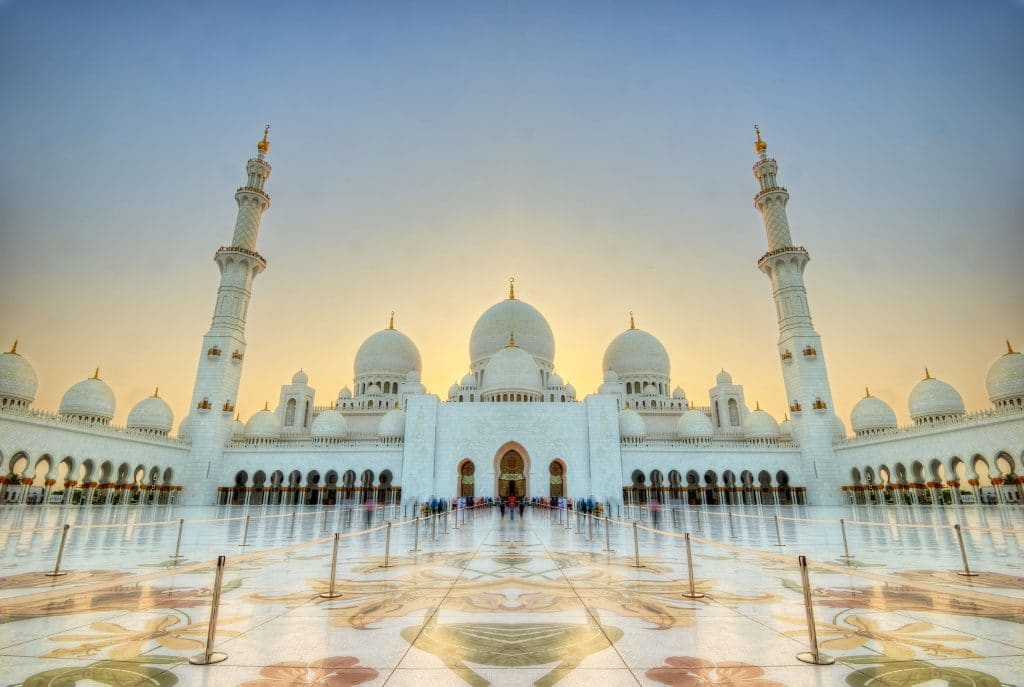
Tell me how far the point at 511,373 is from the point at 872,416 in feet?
81.9

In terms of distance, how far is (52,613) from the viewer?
13.5 feet

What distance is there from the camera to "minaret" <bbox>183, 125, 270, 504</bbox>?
104 ft

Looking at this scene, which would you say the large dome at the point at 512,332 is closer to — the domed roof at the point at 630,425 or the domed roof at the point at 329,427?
the domed roof at the point at 630,425

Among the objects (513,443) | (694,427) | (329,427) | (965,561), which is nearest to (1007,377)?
(694,427)

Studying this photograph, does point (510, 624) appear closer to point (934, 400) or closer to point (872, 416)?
point (934, 400)

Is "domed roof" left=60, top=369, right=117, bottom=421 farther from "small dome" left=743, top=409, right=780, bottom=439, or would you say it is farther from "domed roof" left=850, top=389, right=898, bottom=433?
"domed roof" left=850, top=389, right=898, bottom=433

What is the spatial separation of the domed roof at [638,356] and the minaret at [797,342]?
1118cm

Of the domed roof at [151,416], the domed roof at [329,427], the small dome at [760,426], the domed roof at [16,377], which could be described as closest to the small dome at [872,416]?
the small dome at [760,426]

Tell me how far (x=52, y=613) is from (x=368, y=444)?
30186 millimetres

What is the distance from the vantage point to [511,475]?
32188 mm

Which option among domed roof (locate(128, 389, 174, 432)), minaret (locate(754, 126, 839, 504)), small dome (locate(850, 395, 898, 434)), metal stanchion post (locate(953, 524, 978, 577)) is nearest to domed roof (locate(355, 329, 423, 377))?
domed roof (locate(128, 389, 174, 432))

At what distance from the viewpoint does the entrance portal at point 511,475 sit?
31.7 m

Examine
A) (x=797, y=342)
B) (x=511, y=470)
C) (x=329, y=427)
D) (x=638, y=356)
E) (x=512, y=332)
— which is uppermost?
(x=512, y=332)

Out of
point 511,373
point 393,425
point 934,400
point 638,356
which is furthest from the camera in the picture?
point 638,356
